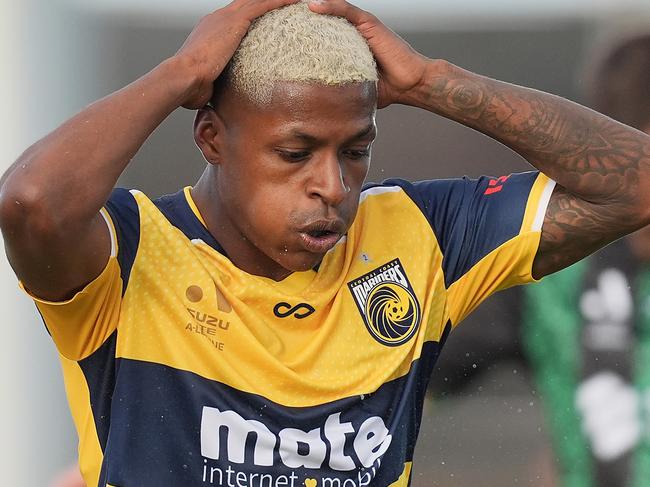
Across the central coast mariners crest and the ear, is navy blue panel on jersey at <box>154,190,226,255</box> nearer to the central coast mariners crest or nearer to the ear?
the ear

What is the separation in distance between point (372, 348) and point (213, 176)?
60 centimetres

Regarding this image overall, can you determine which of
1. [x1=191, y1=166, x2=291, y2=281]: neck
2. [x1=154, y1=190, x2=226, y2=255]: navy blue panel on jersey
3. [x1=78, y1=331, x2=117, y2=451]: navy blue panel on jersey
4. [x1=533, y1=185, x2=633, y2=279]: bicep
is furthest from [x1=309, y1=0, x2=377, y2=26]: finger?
[x1=78, y1=331, x2=117, y2=451]: navy blue panel on jersey

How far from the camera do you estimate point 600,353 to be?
182 inches

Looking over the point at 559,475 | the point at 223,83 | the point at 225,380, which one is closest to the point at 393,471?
the point at 225,380

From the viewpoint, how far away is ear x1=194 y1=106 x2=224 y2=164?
113 inches

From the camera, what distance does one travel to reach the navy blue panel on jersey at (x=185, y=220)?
2910 mm

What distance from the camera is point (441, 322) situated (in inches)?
Result: 121

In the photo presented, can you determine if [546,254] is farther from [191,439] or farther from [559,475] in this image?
[559,475]

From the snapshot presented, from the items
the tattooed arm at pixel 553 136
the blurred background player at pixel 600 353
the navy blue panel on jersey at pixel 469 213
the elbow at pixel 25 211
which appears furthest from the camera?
the blurred background player at pixel 600 353

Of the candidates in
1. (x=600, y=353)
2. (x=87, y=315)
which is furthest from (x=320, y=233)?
(x=600, y=353)

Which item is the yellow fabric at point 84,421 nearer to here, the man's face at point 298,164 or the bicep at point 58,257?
the bicep at point 58,257

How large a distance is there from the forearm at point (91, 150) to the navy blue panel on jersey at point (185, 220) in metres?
0.32

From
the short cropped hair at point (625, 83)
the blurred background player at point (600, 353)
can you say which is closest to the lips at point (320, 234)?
the blurred background player at point (600, 353)

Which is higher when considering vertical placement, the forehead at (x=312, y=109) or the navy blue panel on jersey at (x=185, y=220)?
the forehead at (x=312, y=109)
